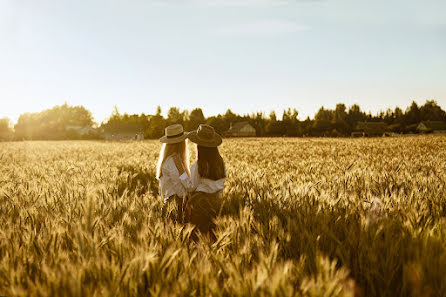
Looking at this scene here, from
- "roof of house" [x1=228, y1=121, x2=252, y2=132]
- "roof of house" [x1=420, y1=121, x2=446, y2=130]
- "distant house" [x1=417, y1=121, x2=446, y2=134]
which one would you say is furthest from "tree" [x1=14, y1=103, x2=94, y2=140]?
"roof of house" [x1=420, y1=121, x2=446, y2=130]

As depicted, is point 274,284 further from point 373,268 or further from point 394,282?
point 394,282

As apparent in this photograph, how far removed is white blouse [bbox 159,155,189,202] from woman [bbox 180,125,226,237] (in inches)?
5.5

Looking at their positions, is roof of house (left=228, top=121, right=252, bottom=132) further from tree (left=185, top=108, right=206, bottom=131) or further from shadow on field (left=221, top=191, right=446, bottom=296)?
shadow on field (left=221, top=191, right=446, bottom=296)

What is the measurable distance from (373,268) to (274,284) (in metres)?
0.81

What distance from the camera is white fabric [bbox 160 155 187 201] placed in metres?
3.94

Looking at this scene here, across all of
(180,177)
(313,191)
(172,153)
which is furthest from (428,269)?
(172,153)

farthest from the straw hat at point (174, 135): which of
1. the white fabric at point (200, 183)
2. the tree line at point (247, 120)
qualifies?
the tree line at point (247, 120)

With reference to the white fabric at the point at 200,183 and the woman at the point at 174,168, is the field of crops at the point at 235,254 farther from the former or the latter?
the woman at the point at 174,168

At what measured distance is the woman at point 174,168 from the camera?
3.94 m

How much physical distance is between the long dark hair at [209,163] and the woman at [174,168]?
0.29 m

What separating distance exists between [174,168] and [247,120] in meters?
97.7

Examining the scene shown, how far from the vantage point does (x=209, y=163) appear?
12.2 ft

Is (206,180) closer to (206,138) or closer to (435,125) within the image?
(206,138)

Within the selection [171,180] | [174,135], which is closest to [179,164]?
[171,180]
